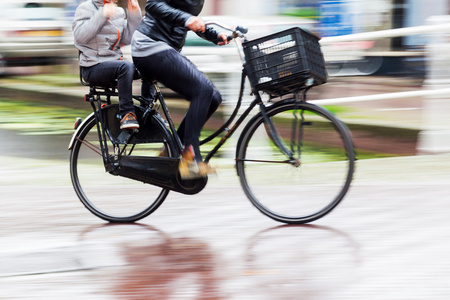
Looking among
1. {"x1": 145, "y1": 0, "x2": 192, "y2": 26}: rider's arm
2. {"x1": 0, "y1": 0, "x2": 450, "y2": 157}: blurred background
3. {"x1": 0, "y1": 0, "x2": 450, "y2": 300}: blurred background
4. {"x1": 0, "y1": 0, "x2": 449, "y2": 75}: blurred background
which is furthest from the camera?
{"x1": 0, "y1": 0, "x2": 449, "y2": 75}: blurred background

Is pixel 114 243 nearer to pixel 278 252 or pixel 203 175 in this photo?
pixel 203 175

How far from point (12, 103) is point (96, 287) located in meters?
8.94

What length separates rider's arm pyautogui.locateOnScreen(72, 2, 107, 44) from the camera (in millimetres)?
4945

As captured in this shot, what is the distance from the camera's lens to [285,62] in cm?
473

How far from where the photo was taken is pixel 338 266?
14.4 feet

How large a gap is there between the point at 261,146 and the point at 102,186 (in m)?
1.42


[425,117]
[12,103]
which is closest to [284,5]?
→ [12,103]

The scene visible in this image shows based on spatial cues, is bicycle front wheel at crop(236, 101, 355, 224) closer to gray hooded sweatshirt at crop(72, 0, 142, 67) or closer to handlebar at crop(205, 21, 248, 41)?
handlebar at crop(205, 21, 248, 41)

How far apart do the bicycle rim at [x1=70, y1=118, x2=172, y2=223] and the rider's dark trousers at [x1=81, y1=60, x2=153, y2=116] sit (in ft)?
1.25

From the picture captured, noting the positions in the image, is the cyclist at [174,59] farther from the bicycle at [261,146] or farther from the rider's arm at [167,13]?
the bicycle at [261,146]

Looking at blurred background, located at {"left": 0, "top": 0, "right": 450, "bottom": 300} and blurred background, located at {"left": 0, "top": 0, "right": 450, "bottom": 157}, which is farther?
blurred background, located at {"left": 0, "top": 0, "right": 450, "bottom": 157}

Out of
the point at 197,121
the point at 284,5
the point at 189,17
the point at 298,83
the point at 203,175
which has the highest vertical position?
the point at 189,17

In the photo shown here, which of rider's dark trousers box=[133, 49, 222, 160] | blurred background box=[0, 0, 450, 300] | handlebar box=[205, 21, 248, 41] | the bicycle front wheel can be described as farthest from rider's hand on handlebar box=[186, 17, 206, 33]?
blurred background box=[0, 0, 450, 300]

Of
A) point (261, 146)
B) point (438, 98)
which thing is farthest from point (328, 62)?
point (261, 146)
